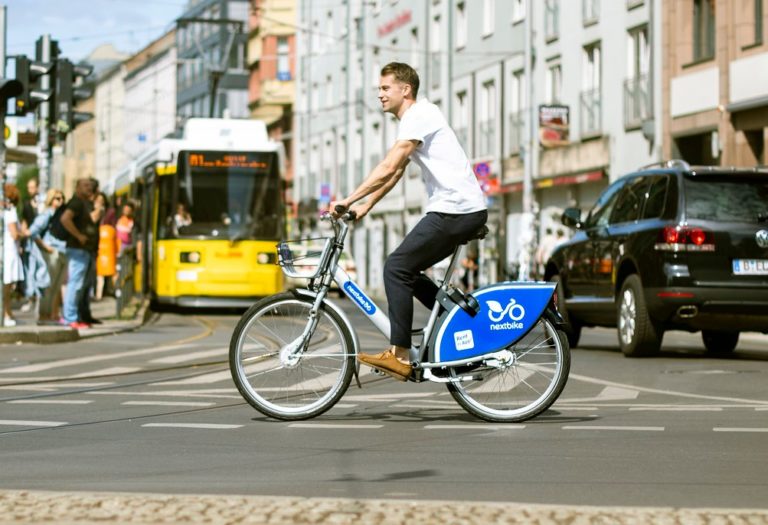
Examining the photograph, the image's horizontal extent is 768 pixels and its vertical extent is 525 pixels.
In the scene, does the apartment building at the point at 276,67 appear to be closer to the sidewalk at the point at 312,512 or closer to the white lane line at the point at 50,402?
the white lane line at the point at 50,402

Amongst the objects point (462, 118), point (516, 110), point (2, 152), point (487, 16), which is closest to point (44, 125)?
point (2, 152)

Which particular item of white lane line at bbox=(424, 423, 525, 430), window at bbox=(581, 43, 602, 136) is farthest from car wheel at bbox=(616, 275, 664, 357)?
window at bbox=(581, 43, 602, 136)

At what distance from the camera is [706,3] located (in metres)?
33.8

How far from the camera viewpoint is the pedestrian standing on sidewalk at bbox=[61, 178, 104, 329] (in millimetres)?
19094

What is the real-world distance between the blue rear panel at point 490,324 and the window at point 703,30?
24.9 metres

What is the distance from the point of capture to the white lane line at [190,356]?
47.9 feet

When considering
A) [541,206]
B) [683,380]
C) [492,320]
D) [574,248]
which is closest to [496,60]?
[541,206]

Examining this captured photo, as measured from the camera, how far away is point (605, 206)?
16.9 meters

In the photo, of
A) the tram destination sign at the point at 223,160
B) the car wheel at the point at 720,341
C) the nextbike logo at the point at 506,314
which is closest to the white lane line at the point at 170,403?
the nextbike logo at the point at 506,314

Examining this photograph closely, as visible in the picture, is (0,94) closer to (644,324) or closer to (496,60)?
(644,324)

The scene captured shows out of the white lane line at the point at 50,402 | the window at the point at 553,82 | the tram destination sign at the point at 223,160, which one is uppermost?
the window at the point at 553,82

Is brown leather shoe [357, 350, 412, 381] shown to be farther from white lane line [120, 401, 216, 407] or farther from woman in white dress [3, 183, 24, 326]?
woman in white dress [3, 183, 24, 326]

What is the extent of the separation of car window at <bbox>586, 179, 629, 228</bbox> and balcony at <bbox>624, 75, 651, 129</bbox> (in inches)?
793

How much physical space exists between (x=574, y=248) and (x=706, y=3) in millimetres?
17854
